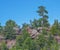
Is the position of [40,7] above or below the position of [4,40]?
above

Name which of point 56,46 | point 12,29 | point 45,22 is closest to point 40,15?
point 45,22

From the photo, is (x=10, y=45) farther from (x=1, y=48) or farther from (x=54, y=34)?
(x=54, y=34)

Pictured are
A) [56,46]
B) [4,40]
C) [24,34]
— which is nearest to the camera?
[56,46]

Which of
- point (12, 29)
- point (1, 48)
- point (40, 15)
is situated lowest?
point (1, 48)

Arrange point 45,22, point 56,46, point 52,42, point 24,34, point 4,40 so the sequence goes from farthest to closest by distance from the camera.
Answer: point 45,22 < point 4,40 < point 24,34 < point 52,42 < point 56,46

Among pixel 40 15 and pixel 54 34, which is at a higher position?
pixel 40 15

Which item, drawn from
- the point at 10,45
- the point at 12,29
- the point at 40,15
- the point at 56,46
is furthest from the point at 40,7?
the point at 56,46

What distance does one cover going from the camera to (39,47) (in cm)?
8925

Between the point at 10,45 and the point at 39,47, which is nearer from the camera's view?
the point at 39,47

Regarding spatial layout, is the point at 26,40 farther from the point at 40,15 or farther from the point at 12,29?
the point at 40,15

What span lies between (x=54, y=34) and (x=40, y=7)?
1002 inches

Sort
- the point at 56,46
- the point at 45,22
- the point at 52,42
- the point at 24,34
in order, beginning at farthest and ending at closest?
the point at 45,22
the point at 24,34
the point at 52,42
the point at 56,46

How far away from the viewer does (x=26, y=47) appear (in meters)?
88.9

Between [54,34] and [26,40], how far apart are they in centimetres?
1547
